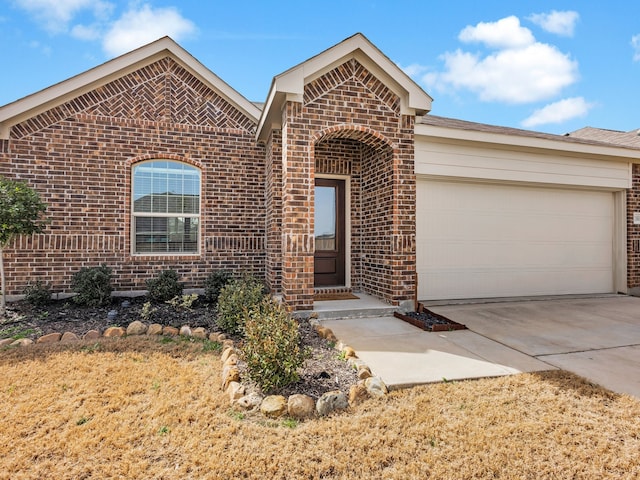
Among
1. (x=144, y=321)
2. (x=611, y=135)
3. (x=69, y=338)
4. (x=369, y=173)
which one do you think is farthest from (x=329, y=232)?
(x=611, y=135)

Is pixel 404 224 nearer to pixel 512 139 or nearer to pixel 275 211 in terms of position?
pixel 275 211

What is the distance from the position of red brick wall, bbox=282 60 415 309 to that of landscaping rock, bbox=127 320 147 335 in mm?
2014

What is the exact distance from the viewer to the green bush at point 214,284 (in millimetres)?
6230

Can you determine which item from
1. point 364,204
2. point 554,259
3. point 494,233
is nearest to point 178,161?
point 364,204

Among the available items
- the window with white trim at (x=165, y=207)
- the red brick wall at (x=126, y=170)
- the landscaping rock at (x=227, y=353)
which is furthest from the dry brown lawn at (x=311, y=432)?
the window with white trim at (x=165, y=207)

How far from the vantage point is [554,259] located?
305 inches

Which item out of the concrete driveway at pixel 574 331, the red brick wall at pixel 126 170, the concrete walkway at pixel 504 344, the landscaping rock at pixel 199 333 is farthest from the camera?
the red brick wall at pixel 126 170

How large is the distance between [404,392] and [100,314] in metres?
4.79

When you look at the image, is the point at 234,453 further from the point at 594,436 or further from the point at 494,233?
the point at 494,233

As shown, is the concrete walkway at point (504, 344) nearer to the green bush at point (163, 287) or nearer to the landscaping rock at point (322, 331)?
the landscaping rock at point (322, 331)

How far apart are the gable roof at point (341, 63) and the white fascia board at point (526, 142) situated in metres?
0.50

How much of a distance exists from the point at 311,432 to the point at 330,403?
34 cm

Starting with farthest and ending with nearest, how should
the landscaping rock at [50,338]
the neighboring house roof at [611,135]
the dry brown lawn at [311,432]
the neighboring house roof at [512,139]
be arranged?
the neighboring house roof at [611,135], the neighboring house roof at [512,139], the landscaping rock at [50,338], the dry brown lawn at [311,432]

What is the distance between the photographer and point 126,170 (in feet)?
21.4
